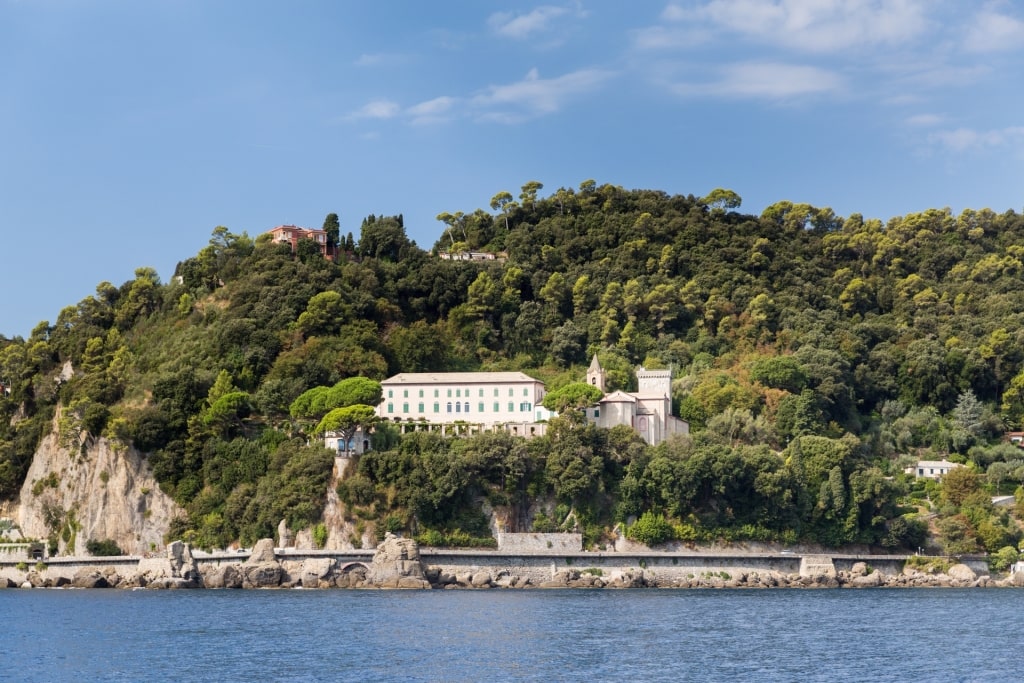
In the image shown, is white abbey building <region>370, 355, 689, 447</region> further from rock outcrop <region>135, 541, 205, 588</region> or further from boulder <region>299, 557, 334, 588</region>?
rock outcrop <region>135, 541, 205, 588</region>

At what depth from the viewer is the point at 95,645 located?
1988 inches

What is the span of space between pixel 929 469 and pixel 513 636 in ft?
139

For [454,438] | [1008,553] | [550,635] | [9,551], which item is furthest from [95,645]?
[1008,553]

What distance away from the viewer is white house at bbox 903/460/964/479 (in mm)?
86125

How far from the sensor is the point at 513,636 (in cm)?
5166

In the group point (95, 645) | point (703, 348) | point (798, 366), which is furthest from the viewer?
point (703, 348)

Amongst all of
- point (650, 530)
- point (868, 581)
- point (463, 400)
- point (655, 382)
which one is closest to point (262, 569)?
point (463, 400)

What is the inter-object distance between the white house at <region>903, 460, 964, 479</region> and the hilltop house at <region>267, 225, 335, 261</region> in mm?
44845

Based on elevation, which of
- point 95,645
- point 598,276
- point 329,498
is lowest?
point 95,645

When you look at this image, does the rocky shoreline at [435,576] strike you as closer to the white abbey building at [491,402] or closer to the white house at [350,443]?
the white house at [350,443]

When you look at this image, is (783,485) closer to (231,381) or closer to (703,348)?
(703,348)

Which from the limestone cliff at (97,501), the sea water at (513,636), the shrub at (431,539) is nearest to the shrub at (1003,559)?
the sea water at (513,636)

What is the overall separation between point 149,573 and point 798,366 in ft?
133

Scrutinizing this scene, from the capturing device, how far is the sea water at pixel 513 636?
44406mm
